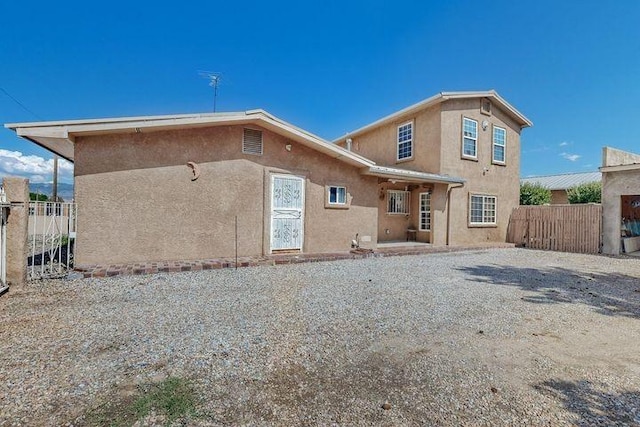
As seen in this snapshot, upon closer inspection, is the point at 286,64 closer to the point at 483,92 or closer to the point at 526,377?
the point at 483,92

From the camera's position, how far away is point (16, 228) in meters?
6.33

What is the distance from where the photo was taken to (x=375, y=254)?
1152 centimetres

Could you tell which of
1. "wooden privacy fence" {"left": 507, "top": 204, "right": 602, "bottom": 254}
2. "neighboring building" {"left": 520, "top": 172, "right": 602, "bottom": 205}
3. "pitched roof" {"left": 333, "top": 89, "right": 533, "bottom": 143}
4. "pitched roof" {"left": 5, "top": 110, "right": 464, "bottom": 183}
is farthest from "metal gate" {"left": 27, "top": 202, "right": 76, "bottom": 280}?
"neighboring building" {"left": 520, "top": 172, "right": 602, "bottom": 205}

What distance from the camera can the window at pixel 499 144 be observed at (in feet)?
55.2

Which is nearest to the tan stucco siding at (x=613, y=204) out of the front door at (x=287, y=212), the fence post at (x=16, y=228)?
the front door at (x=287, y=212)

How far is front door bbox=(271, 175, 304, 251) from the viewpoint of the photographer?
35.1 feet

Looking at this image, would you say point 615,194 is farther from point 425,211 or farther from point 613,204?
point 425,211

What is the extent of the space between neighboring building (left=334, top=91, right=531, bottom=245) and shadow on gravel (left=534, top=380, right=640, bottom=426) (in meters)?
11.8

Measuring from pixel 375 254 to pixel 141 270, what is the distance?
7622 millimetres

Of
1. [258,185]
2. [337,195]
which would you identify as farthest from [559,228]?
[258,185]

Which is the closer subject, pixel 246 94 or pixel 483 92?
pixel 483 92

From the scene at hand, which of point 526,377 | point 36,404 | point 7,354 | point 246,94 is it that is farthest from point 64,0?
point 526,377

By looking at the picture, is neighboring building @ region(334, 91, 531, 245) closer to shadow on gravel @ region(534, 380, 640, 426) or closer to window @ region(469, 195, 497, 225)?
window @ region(469, 195, 497, 225)

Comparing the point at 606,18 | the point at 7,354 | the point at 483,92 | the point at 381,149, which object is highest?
the point at 606,18
